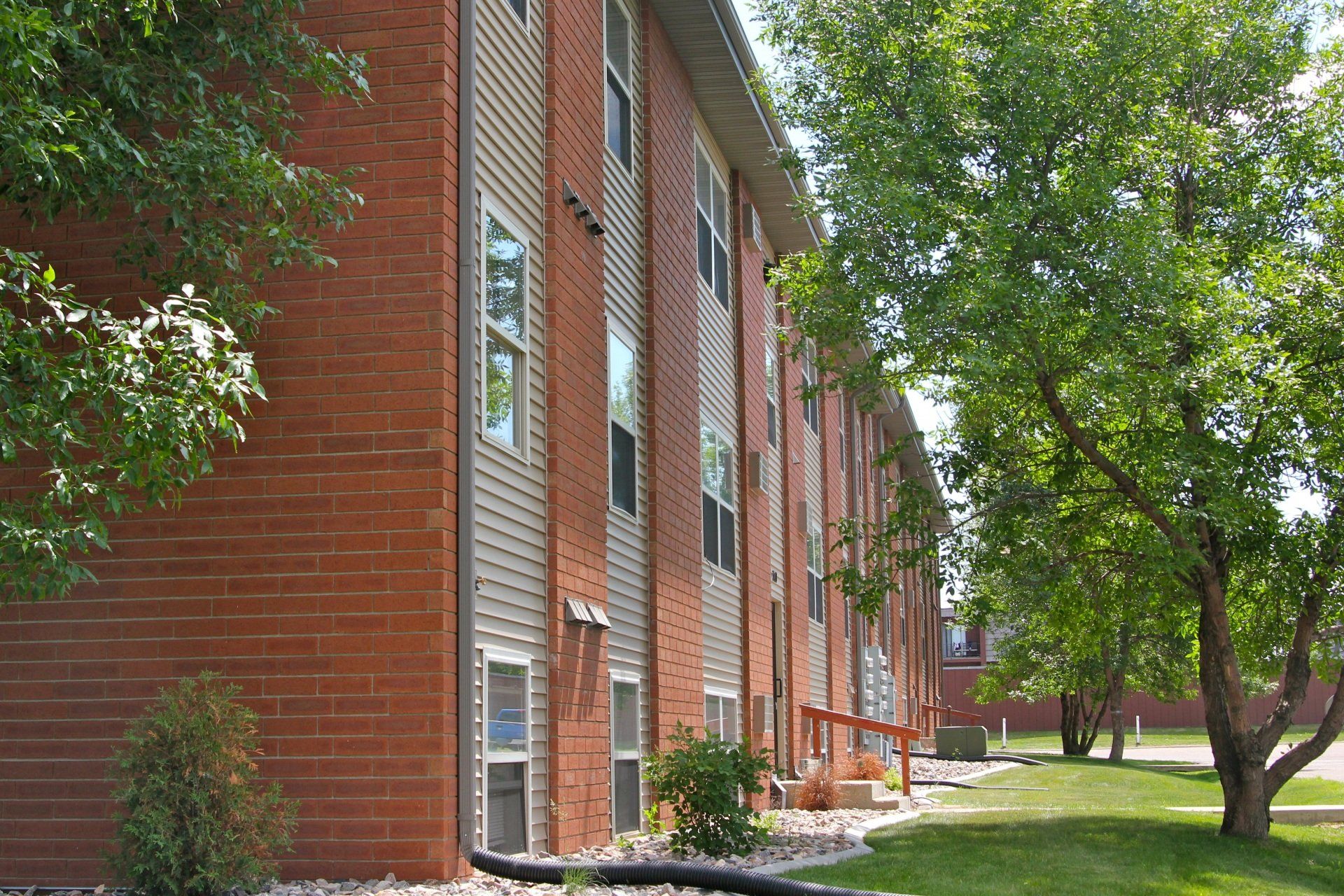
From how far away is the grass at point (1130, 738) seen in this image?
53.6m

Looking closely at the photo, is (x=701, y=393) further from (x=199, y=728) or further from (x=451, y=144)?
(x=199, y=728)

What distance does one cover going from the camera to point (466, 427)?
345 inches

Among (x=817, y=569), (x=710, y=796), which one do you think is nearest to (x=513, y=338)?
(x=710, y=796)

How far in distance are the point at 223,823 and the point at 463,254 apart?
3852mm

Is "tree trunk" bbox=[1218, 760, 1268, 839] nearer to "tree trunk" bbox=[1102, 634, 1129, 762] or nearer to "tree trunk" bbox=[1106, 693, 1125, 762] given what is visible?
"tree trunk" bbox=[1102, 634, 1129, 762]

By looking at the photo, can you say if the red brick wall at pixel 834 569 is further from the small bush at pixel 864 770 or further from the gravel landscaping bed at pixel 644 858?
the gravel landscaping bed at pixel 644 858

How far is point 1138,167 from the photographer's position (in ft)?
49.7

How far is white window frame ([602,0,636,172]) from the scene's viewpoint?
1301 cm

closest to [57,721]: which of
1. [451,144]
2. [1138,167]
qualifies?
[451,144]

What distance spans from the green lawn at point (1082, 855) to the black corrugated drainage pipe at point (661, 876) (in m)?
1.31

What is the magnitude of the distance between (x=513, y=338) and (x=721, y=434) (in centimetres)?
767

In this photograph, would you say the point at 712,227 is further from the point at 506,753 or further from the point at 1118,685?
the point at 1118,685

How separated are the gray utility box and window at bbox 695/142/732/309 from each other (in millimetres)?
24328

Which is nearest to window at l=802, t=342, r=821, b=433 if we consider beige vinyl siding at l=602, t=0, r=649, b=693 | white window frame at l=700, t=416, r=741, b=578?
white window frame at l=700, t=416, r=741, b=578
